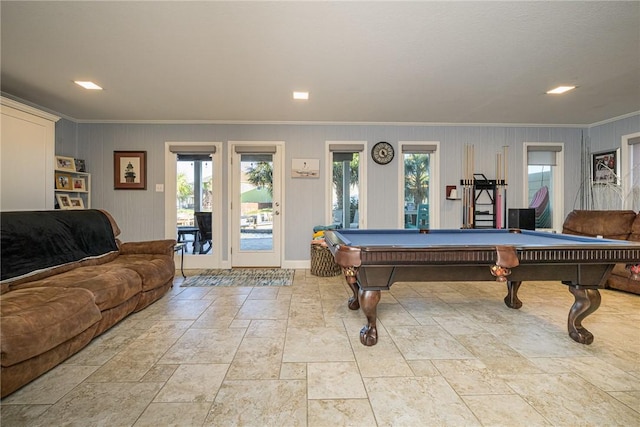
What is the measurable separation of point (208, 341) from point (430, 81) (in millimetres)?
3230

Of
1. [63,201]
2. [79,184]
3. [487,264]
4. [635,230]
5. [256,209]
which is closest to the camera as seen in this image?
[487,264]

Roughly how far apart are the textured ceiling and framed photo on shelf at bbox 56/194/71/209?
122cm

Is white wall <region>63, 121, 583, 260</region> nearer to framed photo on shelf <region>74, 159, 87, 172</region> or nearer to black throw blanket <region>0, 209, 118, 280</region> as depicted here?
framed photo on shelf <region>74, 159, 87, 172</region>

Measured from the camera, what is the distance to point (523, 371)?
169cm

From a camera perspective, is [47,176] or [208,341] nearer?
[208,341]

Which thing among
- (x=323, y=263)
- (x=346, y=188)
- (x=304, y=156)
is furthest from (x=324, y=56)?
(x=323, y=263)

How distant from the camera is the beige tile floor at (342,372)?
1.34m

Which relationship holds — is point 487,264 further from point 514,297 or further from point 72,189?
point 72,189

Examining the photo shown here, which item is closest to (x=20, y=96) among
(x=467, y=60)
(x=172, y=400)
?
(x=172, y=400)

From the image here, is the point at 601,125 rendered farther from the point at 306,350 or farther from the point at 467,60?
the point at 306,350

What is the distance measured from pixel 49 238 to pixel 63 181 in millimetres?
2187

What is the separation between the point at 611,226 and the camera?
3.67 meters

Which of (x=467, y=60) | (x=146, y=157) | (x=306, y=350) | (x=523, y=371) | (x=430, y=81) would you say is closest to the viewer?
(x=523, y=371)

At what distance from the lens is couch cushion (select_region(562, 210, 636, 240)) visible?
362 cm
